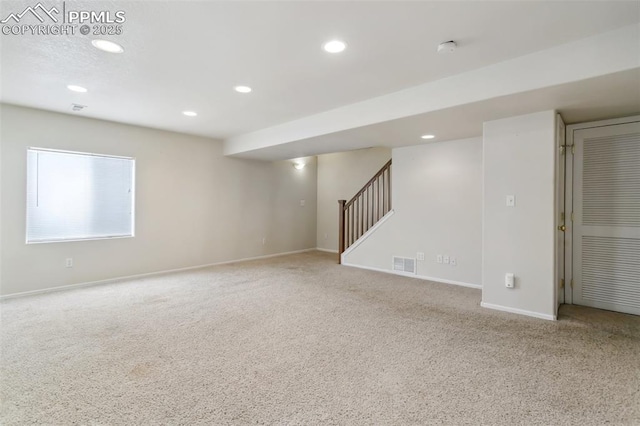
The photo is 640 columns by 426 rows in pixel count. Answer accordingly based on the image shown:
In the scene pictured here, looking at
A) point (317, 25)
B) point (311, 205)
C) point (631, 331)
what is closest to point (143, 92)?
point (317, 25)

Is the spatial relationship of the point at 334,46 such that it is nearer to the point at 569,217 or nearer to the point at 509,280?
the point at 509,280

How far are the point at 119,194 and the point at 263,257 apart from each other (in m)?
3.12

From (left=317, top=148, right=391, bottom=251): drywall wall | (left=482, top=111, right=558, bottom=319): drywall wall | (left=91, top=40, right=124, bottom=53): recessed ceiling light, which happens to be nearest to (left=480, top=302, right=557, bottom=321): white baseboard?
(left=482, top=111, right=558, bottom=319): drywall wall

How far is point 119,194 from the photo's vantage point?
15.9 feet

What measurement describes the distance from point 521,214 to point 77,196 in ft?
19.7

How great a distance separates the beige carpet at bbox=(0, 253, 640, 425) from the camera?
179cm

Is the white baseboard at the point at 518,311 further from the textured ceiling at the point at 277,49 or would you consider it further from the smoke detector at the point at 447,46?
the smoke detector at the point at 447,46

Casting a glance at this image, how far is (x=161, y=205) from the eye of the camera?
17.3 feet

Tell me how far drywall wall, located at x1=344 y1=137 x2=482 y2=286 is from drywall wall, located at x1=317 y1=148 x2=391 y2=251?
1.72 meters

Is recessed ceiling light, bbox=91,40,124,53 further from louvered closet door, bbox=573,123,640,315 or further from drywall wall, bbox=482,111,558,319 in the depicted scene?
louvered closet door, bbox=573,123,640,315

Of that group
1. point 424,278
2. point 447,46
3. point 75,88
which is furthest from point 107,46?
point 424,278

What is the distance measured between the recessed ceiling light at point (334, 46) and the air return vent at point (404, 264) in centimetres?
379

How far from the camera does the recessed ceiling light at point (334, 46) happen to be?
2.40 m

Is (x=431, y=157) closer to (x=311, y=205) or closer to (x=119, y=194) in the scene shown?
(x=311, y=205)
